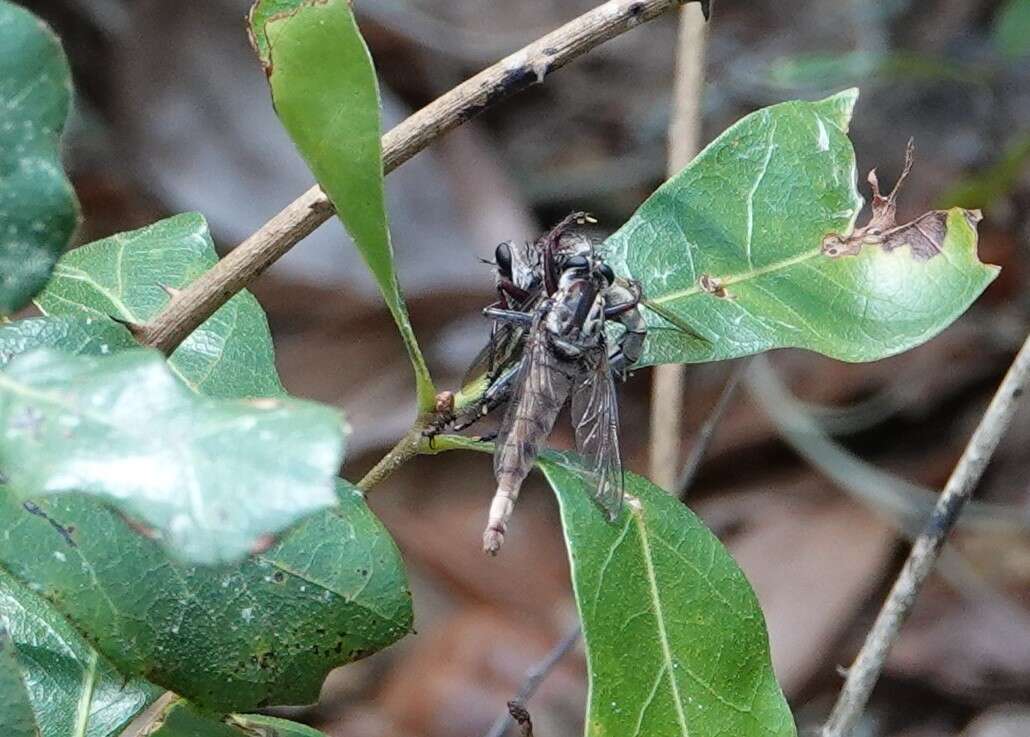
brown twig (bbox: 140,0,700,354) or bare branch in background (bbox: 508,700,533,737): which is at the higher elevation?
brown twig (bbox: 140,0,700,354)

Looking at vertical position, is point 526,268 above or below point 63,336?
below

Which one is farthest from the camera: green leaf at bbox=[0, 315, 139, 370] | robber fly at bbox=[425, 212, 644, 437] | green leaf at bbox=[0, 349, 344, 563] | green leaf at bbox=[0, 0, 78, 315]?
robber fly at bbox=[425, 212, 644, 437]

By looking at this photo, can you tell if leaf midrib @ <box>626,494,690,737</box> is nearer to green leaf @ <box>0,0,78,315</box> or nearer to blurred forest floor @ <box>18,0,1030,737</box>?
green leaf @ <box>0,0,78,315</box>

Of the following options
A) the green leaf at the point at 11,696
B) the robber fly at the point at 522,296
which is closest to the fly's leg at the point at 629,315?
the robber fly at the point at 522,296

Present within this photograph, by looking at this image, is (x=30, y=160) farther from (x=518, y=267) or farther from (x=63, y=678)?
(x=518, y=267)

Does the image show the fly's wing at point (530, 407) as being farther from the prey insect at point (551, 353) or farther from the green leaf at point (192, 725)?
the green leaf at point (192, 725)

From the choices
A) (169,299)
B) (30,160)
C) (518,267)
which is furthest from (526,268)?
(30,160)

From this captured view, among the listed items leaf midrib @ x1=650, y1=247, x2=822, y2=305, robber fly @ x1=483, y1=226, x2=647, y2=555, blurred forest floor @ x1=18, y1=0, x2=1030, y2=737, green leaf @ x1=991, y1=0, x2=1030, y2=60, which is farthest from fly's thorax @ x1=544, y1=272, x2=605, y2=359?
green leaf @ x1=991, y1=0, x2=1030, y2=60
